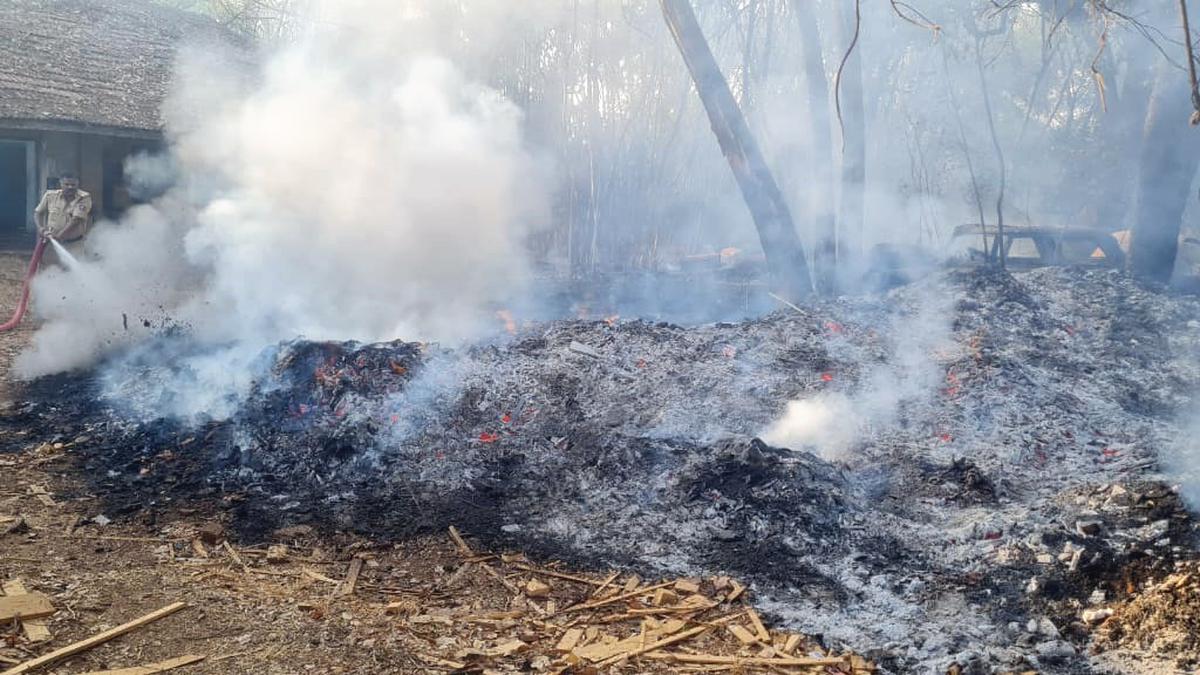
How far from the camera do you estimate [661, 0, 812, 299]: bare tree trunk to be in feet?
32.0

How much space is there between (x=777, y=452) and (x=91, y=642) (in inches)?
169

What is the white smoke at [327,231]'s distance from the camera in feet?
30.1

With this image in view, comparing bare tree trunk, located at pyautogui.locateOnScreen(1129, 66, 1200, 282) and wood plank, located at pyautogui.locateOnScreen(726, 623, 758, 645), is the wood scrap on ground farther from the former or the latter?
bare tree trunk, located at pyautogui.locateOnScreen(1129, 66, 1200, 282)

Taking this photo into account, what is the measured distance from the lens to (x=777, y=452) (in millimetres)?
6074

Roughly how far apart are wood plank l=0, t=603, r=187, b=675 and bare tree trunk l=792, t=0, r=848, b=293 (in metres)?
8.27

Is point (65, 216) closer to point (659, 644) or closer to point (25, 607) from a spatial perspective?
point (25, 607)

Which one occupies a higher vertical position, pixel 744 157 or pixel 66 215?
pixel 744 157

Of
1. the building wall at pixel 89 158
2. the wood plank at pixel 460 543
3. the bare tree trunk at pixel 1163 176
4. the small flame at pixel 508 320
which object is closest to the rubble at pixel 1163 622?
the wood plank at pixel 460 543

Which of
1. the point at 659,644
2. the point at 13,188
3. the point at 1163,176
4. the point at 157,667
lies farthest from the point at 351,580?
the point at 13,188

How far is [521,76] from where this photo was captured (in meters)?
12.7

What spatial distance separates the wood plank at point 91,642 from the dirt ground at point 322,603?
0.03 meters

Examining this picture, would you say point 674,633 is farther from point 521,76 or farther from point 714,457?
point 521,76

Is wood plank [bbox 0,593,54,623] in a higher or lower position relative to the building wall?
lower

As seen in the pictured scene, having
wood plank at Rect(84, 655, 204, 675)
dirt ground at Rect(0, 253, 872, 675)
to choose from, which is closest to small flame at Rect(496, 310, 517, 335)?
dirt ground at Rect(0, 253, 872, 675)
